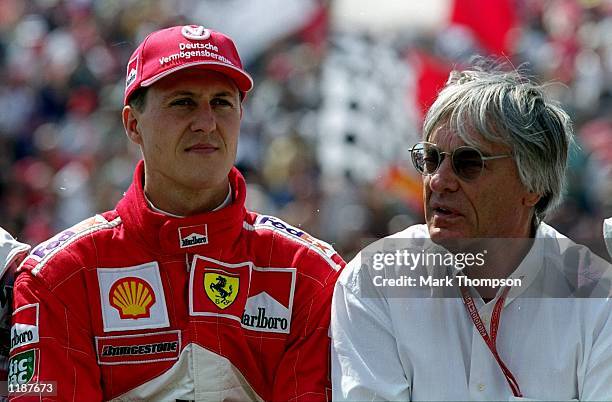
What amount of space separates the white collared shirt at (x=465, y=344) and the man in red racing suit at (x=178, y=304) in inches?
7.7

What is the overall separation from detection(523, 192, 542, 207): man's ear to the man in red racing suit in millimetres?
710

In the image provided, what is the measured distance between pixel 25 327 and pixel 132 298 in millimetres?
379

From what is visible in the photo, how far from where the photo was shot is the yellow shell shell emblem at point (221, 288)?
467 centimetres

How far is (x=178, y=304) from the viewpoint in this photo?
184 inches

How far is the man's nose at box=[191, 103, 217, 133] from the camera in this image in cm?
470

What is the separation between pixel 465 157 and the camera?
4.55 meters

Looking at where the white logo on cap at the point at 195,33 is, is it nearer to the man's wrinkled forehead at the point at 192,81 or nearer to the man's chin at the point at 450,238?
the man's wrinkled forehead at the point at 192,81

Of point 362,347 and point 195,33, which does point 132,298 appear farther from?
point 195,33

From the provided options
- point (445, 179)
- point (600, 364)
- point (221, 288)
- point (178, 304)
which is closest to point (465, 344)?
point (600, 364)

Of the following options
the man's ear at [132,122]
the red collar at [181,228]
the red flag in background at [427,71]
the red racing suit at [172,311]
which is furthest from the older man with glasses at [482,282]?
the red flag in background at [427,71]

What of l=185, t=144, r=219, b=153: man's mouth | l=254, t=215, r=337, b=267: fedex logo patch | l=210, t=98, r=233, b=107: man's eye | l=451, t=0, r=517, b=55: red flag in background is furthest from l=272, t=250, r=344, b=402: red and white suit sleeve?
l=451, t=0, r=517, b=55: red flag in background

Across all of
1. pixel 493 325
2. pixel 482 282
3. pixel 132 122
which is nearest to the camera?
pixel 493 325

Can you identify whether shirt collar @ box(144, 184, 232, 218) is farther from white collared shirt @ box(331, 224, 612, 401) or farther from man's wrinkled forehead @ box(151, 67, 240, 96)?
white collared shirt @ box(331, 224, 612, 401)

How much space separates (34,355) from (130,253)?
0.49m
